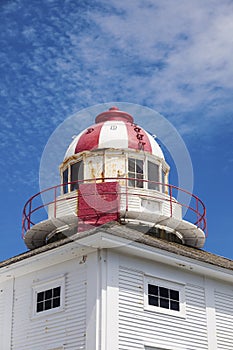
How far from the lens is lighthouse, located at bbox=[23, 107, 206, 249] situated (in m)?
19.9

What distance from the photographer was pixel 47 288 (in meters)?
17.9

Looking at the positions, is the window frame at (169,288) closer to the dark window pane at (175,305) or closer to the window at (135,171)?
the dark window pane at (175,305)

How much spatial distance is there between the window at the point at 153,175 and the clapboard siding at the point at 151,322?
3.90 m

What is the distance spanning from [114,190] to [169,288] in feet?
11.7

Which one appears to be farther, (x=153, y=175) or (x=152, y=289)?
(x=153, y=175)

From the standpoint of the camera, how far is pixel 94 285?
16.3 metres

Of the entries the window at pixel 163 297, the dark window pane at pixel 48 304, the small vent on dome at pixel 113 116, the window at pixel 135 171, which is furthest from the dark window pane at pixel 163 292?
the small vent on dome at pixel 113 116

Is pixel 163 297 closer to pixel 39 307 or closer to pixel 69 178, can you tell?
pixel 39 307

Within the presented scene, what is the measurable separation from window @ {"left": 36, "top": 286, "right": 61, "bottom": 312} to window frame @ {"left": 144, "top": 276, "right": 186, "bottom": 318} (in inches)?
87.2

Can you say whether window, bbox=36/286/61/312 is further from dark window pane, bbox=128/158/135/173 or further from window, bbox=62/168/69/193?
dark window pane, bbox=128/158/135/173

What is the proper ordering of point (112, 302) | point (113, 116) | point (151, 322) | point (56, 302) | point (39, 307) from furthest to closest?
point (113, 116), point (39, 307), point (56, 302), point (151, 322), point (112, 302)

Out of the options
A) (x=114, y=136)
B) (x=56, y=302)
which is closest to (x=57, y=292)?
(x=56, y=302)

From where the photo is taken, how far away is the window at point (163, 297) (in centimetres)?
1738

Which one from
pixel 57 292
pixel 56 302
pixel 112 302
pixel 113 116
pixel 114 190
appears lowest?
pixel 112 302
